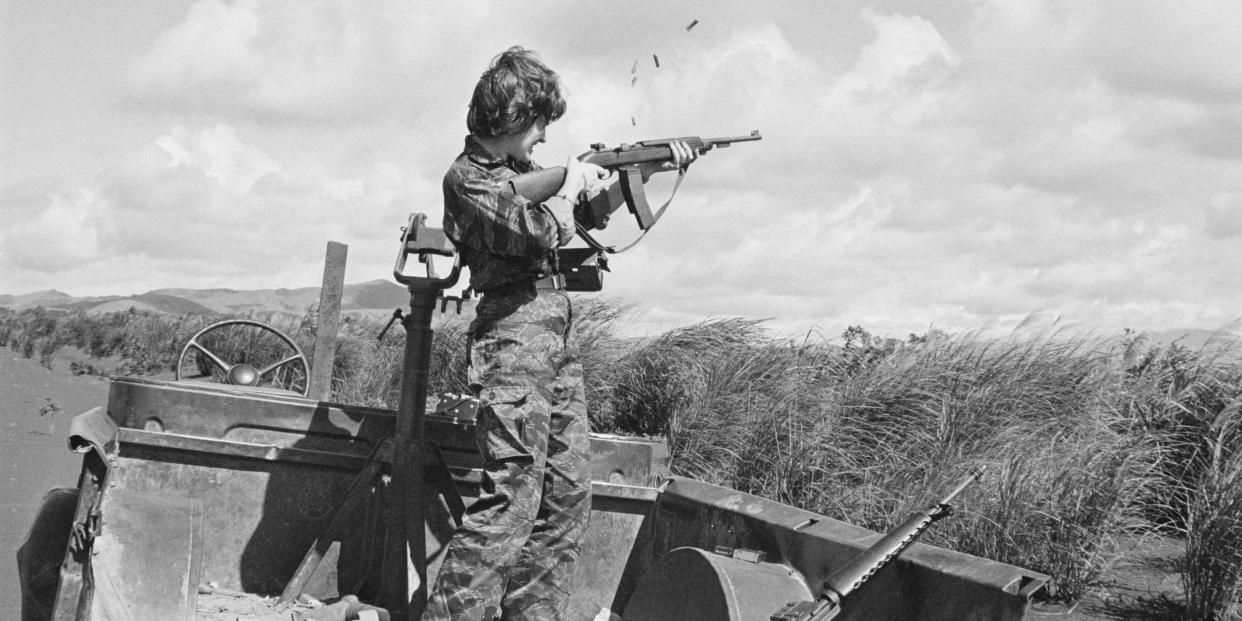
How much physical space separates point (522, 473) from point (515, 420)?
0.53ft

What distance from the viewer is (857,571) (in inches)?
121

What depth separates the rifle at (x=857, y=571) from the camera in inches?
120

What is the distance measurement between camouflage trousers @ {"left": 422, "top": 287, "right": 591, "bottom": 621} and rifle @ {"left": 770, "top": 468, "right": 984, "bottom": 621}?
0.92m

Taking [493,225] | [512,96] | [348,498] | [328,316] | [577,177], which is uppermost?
[512,96]

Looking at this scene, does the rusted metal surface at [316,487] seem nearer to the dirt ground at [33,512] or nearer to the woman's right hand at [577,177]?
the dirt ground at [33,512]

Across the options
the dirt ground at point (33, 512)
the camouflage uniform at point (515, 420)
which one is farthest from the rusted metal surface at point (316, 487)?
the camouflage uniform at point (515, 420)

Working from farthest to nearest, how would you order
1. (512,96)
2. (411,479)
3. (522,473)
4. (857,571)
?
(411,479), (512,96), (522,473), (857,571)

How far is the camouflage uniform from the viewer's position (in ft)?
12.1

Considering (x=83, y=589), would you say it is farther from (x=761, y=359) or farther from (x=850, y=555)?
(x=761, y=359)

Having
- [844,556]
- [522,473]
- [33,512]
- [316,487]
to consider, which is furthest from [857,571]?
[33,512]

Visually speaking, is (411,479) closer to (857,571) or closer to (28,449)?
(857,571)

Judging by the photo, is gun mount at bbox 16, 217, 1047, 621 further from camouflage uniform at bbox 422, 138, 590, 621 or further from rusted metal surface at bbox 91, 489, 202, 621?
camouflage uniform at bbox 422, 138, 590, 621

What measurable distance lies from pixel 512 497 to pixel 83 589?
120 cm

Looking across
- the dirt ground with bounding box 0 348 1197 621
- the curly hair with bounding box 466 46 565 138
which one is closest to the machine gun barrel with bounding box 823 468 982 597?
the curly hair with bounding box 466 46 565 138
